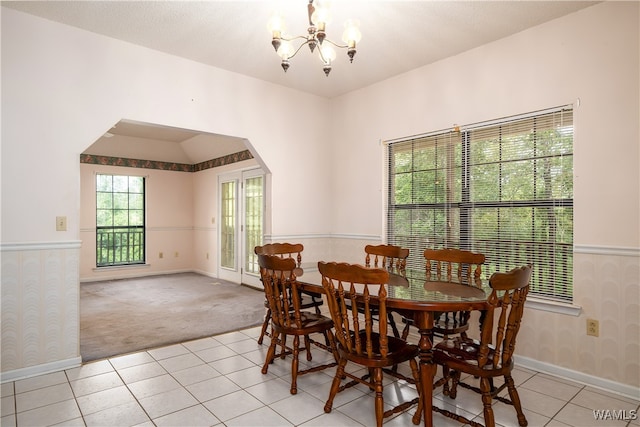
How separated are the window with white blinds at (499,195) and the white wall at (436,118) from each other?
0.39 ft

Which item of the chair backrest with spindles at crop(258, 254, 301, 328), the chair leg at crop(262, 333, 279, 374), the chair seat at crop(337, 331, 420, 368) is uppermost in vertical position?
the chair backrest with spindles at crop(258, 254, 301, 328)

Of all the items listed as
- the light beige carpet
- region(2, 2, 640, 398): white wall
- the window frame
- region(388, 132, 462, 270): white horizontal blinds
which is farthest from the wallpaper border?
region(388, 132, 462, 270): white horizontal blinds

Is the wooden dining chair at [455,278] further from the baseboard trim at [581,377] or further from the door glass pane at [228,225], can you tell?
the door glass pane at [228,225]

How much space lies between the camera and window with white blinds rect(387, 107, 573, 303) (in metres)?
2.83

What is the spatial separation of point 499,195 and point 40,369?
3.90 metres

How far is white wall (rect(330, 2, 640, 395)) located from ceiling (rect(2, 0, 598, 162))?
19 centimetres

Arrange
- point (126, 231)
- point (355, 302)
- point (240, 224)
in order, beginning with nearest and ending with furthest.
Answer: point (355, 302) → point (240, 224) → point (126, 231)

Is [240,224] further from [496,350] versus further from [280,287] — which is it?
[496,350]

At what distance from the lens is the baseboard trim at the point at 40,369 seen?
2.66m

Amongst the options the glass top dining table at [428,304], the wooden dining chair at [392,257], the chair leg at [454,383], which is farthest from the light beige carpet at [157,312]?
the chair leg at [454,383]

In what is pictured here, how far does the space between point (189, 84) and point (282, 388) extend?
113 inches

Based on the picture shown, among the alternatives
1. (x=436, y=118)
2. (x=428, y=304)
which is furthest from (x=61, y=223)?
(x=436, y=118)

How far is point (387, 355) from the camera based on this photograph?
2.02 m

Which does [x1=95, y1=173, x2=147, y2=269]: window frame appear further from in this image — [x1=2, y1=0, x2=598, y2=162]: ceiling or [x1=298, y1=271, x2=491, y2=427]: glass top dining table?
[x1=298, y1=271, x2=491, y2=427]: glass top dining table
